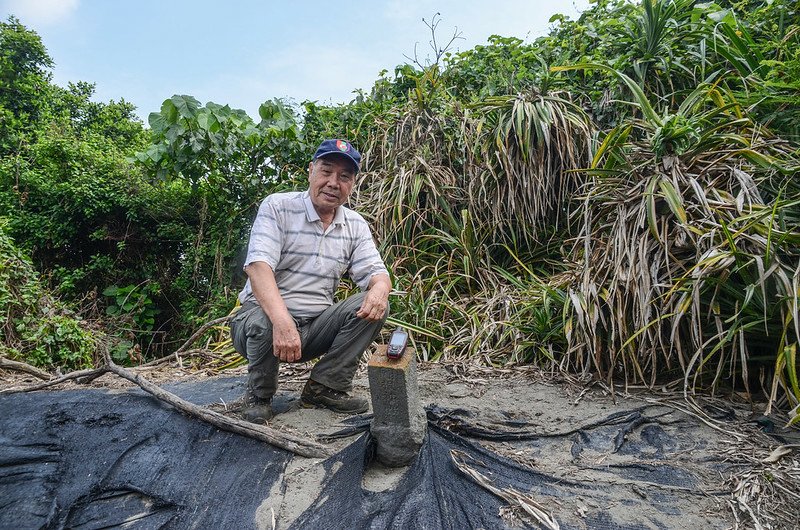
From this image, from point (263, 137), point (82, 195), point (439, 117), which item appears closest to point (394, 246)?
point (439, 117)

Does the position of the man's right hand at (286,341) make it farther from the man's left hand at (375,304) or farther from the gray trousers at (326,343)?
the man's left hand at (375,304)

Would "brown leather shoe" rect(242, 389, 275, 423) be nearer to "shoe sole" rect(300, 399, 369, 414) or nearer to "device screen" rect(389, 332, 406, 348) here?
"shoe sole" rect(300, 399, 369, 414)

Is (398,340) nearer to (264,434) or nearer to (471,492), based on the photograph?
(471,492)

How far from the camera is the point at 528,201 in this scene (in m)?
4.02

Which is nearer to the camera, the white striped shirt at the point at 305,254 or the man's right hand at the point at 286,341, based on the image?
the man's right hand at the point at 286,341

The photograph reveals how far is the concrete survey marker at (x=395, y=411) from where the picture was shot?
175 cm

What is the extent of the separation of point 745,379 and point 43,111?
10.4 m

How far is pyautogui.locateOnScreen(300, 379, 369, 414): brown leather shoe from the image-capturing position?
7.94 ft

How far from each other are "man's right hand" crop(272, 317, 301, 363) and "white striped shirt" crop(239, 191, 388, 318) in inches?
12.5

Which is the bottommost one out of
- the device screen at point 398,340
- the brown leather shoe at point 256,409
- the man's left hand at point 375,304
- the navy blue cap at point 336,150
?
the brown leather shoe at point 256,409

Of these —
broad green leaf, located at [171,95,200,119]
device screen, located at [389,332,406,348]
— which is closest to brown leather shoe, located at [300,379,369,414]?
device screen, located at [389,332,406,348]

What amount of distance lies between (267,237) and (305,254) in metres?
0.20

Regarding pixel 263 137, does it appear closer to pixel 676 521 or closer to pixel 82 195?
pixel 82 195

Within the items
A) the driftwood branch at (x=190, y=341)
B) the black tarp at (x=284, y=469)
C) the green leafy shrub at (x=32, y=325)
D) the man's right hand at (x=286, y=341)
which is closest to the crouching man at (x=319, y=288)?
the man's right hand at (x=286, y=341)
